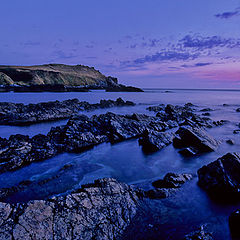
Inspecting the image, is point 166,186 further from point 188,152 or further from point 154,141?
point 154,141

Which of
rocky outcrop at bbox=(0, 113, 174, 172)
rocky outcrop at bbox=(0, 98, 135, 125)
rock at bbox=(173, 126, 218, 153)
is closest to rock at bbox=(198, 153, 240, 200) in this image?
rock at bbox=(173, 126, 218, 153)

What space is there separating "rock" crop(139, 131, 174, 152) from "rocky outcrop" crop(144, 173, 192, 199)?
597 centimetres

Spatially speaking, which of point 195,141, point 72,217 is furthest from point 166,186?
point 195,141

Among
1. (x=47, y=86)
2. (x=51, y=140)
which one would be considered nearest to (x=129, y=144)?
(x=51, y=140)

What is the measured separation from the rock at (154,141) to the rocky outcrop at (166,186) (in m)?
5.97

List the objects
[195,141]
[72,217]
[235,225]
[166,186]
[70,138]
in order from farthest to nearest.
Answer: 1. [70,138]
2. [195,141]
3. [166,186]
4. [235,225]
5. [72,217]

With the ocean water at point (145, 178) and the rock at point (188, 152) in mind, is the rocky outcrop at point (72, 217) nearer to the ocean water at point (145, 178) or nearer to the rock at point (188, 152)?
the ocean water at point (145, 178)

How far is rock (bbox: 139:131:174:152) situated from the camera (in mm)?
17233

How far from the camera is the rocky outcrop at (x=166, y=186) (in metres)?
9.30

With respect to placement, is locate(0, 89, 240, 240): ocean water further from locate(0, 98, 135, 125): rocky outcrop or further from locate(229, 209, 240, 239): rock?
locate(0, 98, 135, 125): rocky outcrop

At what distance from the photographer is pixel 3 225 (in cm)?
562

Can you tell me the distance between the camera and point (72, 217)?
6516 mm

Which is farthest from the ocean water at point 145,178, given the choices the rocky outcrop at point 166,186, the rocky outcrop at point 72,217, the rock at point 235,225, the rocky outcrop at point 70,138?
the rocky outcrop at point 70,138

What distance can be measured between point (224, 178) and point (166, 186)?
3.24 m
